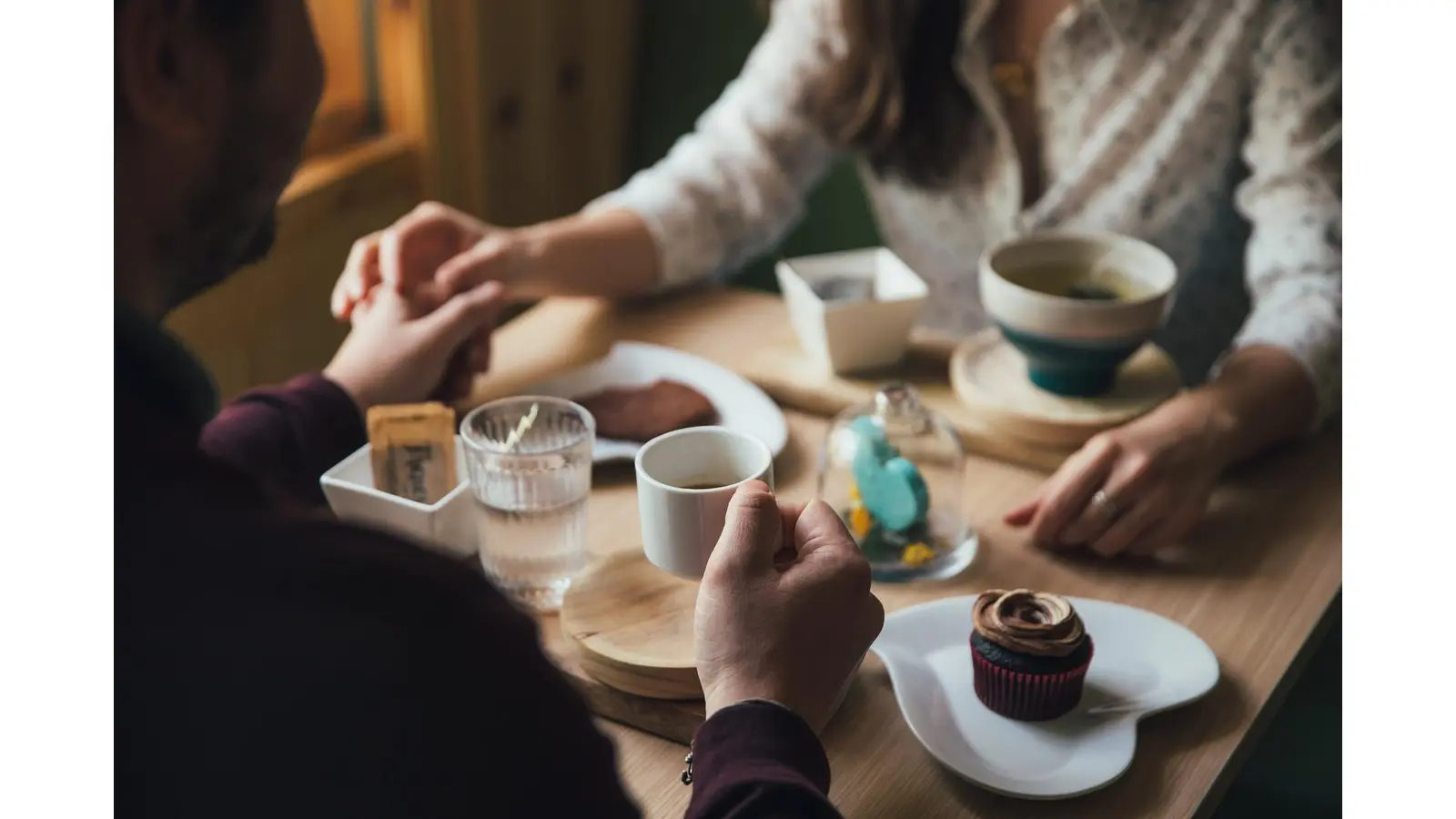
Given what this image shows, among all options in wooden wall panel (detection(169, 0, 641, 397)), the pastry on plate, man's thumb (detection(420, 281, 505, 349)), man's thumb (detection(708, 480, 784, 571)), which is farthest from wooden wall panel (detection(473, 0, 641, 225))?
man's thumb (detection(708, 480, 784, 571))

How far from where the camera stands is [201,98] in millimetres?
641

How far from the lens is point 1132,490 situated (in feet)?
3.76

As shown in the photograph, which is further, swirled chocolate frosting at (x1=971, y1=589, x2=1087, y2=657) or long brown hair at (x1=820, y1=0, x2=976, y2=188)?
long brown hair at (x1=820, y1=0, x2=976, y2=188)

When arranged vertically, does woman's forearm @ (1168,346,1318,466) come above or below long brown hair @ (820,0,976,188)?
below

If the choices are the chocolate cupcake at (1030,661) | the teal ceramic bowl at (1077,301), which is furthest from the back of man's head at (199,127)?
the teal ceramic bowl at (1077,301)

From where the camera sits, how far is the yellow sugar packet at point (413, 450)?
109 cm

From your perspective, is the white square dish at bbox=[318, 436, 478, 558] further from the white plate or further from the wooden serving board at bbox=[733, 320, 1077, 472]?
the wooden serving board at bbox=[733, 320, 1077, 472]

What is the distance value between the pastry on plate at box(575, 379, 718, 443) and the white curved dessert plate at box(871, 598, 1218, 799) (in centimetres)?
33

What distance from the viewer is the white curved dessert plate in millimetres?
888

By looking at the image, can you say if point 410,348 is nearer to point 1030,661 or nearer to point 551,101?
point 1030,661

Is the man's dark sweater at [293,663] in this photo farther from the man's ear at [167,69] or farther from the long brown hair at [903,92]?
the long brown hair at [903,92]

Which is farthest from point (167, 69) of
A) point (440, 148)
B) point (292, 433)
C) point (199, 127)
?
point (440, 148)

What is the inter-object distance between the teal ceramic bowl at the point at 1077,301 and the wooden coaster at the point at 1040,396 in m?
0.02

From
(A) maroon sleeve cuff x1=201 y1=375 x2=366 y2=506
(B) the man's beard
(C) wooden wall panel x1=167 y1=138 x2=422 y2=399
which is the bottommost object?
(C) wooden wall panel x1=167 y1=138 x2=422 y2=399
